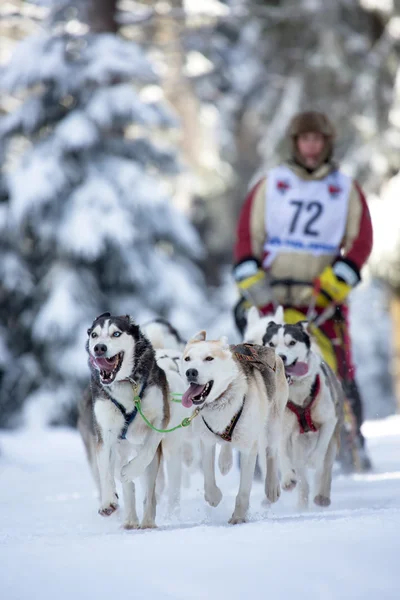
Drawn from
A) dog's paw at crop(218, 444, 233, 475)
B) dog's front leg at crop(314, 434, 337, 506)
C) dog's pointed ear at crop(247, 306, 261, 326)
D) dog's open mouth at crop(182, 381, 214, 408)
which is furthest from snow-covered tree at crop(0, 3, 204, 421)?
dog's open mouth at crop(182, 381, 214, 408)

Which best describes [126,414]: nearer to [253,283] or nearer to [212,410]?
[212,410]

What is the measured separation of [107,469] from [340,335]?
2.35m

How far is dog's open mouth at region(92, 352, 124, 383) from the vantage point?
4609 mm

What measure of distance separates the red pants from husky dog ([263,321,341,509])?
1.03 metres

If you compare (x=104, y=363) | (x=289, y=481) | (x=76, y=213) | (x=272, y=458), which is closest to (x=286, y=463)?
(x=289, y=481)

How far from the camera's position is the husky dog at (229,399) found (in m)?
4.39

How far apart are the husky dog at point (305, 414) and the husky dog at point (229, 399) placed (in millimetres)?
398

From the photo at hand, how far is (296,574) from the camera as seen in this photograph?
322 centimetres

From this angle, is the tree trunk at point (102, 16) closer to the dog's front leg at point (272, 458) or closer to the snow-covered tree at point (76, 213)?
the snow-covered tree at point (76, 213)

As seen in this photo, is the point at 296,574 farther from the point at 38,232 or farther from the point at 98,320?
the point at 38,232

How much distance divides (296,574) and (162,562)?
0.45 m

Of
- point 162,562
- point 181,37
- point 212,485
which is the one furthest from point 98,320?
point 181,37

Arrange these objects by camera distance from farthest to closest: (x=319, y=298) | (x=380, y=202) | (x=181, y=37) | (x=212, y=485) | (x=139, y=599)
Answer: (x=181, y=37), (x=380, y=202), (x=319, y=298), (x=212, y=485), (x=139, y=599)

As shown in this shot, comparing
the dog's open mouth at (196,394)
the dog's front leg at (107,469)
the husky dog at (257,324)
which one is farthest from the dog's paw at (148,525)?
the husky dog at (257,324)
